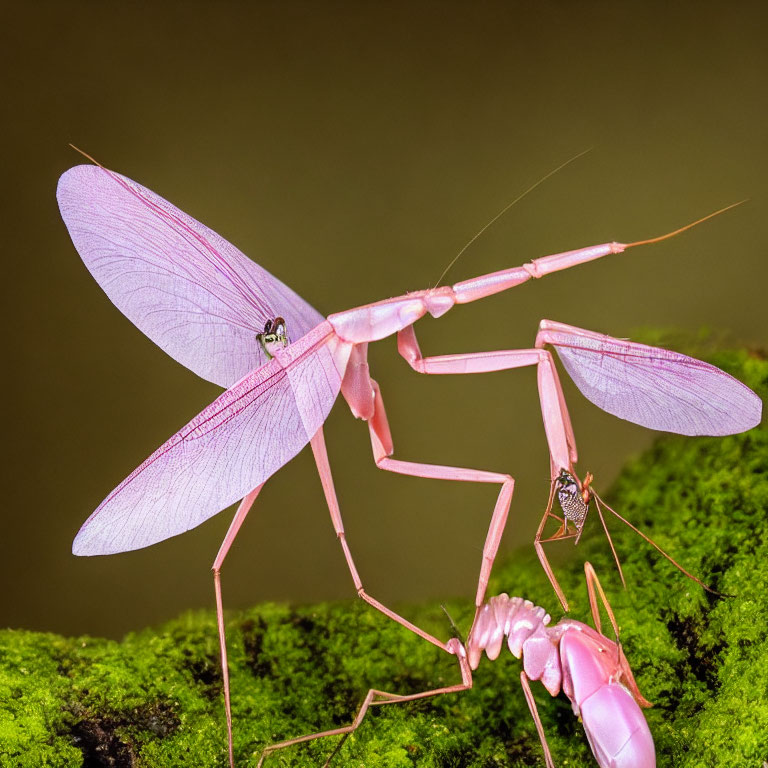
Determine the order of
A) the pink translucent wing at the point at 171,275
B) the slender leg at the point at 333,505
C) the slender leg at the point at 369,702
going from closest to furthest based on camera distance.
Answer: the slender leg at the point at 369,702, the slender leg at the point at 333,505, the pink translucent wing at the point at 171,275

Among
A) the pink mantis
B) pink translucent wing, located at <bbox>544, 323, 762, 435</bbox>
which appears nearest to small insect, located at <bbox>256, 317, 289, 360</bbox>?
the pink mantis

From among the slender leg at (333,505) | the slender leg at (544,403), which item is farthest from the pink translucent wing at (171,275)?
the slender leg at (544,403)

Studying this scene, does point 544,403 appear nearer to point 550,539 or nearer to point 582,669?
point 550,539

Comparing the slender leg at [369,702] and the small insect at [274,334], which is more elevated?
the small insect at [274,334]

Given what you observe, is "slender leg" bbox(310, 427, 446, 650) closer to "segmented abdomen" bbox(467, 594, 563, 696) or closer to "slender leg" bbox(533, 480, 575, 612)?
"segmented abdomen" bbox(467, 594, 563, 696)

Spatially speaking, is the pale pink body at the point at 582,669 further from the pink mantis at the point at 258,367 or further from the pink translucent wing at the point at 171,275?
the pink translucent wing at the point at 171,275

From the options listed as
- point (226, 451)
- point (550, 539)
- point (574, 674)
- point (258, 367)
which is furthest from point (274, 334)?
point (574, 674)

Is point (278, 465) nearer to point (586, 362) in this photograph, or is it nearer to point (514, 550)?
point (586, 362)
